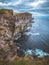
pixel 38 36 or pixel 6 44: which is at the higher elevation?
pixel 6 44

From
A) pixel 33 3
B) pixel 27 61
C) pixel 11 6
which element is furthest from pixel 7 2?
pixel 27 61

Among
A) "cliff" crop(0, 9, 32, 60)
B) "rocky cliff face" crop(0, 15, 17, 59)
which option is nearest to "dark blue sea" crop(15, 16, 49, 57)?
"cliff" crop(0, 9, 32, 60)

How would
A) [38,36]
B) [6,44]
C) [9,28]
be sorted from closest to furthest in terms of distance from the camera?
[6,44], [9,28], [38,36]

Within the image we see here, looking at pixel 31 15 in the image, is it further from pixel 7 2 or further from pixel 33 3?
pixel 7 2

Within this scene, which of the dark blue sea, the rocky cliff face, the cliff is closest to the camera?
the rocky cliff face

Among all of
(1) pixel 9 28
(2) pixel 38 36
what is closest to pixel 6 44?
(1) pixel 9 28

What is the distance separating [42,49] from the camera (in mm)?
18453

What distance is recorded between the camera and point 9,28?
14789 mm

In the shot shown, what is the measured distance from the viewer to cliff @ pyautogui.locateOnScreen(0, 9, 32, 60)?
13073mm

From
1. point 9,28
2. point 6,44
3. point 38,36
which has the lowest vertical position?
point 38,36

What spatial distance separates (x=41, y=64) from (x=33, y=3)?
255 inches

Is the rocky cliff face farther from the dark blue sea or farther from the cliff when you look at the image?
the dark blue sea

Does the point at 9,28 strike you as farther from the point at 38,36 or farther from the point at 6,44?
the point at 38,36

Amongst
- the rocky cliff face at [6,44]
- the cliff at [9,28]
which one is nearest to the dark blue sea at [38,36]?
the cliff at [9,28]
